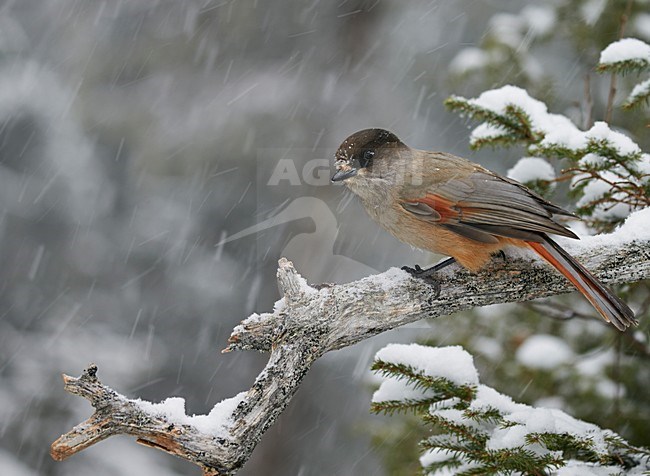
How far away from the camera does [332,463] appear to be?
31.0 ft

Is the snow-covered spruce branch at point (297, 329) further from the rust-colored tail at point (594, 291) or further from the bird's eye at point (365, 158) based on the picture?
the bird's eye at point (365, 158)

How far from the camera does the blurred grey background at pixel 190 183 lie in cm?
893

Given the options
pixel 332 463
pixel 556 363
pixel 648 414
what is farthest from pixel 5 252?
pixel 648 414

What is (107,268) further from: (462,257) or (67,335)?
(462,257)

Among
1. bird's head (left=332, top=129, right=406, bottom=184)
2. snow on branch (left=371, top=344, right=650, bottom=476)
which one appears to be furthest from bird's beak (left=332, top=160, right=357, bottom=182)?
snow on branch (left=371, top=344, right=650, bottom=476)

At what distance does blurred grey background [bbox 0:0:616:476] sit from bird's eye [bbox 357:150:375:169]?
4579mm

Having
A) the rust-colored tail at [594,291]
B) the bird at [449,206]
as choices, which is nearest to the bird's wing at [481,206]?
the bird at [449,206]

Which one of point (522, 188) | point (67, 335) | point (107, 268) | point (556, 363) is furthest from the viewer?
point (107, 268)

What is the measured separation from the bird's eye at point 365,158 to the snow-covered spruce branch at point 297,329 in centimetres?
75

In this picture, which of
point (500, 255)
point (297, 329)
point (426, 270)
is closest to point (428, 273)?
point (426, 270)

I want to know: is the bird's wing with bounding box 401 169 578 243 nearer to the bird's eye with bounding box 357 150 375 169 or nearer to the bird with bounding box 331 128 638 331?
the bird with bounding box 331 128 638 331

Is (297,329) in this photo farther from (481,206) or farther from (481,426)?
(481,206)

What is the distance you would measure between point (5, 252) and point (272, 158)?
11.0 ft

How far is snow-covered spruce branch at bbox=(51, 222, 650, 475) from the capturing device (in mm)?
2623
